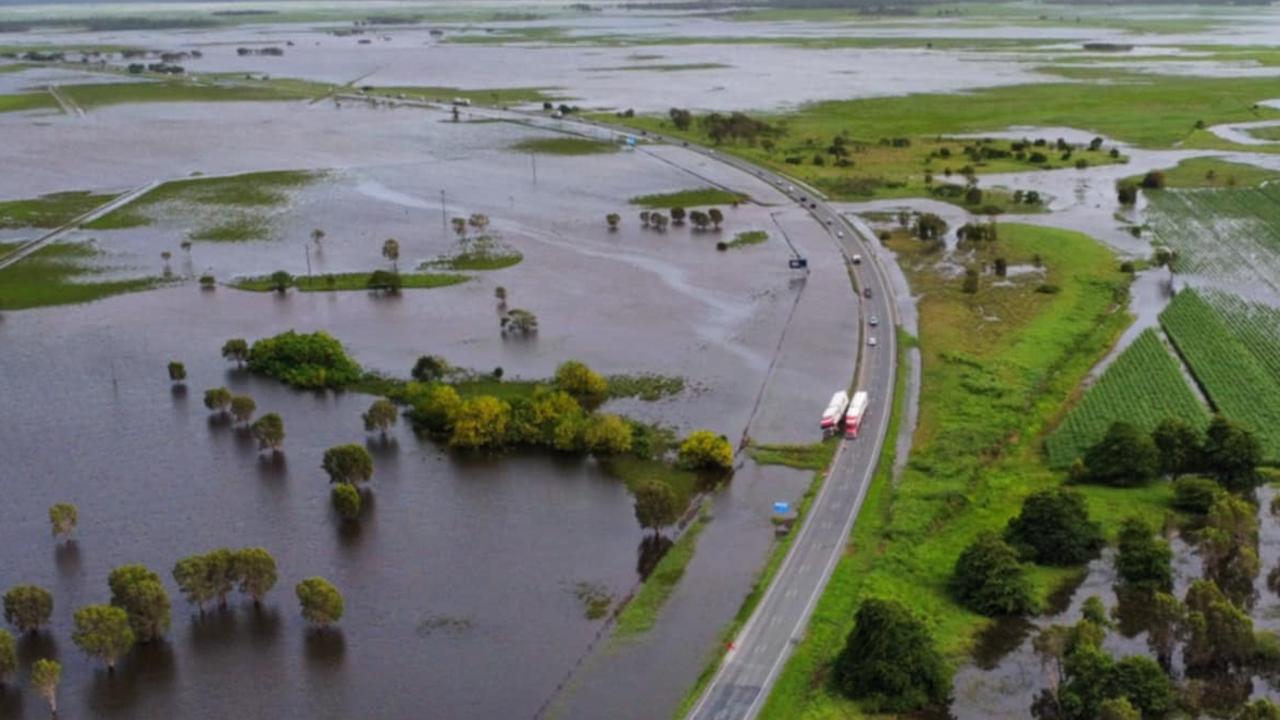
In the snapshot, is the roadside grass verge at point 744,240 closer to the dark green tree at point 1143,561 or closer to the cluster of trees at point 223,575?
the dark green tree at point 1143,561

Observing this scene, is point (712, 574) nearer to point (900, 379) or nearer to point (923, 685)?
point (923, 685)

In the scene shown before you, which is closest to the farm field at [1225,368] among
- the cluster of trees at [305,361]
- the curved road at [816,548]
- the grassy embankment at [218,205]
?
the curved road at [816,548]

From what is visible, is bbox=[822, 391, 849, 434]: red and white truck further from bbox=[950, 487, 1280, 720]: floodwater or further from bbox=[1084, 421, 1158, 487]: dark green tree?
bbox=[950, 487, 1280, 720]: floodwater

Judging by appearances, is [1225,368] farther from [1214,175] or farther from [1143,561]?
[1214,175]

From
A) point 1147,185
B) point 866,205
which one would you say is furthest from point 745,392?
point 1147,185

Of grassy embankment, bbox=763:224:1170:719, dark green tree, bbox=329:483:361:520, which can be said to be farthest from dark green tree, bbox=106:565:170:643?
grassy embankment, bbox=763:224:1170:719

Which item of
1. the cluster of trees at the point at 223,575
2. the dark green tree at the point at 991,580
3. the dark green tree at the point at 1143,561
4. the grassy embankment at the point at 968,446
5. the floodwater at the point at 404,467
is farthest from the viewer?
the cluster of trees at the point at 223,575

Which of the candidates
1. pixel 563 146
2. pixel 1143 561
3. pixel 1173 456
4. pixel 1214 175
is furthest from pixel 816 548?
pixel 563 146
